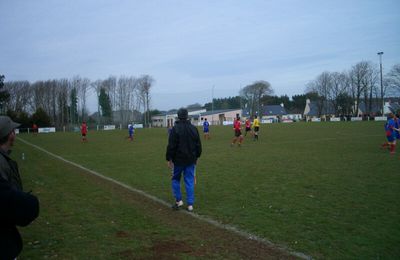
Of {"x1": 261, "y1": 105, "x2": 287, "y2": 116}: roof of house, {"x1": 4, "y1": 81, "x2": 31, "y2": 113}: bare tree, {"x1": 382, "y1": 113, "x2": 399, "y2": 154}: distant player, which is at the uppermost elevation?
{"x1": 4, "y1": 81, "x2": 31, "y2": 113}: bare tree

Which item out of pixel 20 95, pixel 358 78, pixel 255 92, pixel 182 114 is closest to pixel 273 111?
pixel 255 92

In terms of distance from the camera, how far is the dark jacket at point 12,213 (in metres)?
2.21

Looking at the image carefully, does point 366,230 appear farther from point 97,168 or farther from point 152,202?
point 97,168

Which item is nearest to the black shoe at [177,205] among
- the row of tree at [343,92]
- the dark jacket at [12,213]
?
the dark jacket at [12,213]

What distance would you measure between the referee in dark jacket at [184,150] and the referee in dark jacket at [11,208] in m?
3.92

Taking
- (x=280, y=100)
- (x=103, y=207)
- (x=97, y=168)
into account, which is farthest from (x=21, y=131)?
(x=280, y=100)

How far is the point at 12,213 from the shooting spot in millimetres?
2223

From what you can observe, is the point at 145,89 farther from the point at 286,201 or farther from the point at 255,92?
the point at 286,201

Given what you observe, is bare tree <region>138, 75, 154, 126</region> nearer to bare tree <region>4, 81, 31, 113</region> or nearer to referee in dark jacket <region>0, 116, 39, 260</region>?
bare tree <region>4, 81, 31, 113</region>

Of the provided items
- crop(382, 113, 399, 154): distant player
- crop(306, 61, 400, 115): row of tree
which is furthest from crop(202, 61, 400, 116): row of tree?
crop(382, 113, 399, 154): distant player

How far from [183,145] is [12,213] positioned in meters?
4.42

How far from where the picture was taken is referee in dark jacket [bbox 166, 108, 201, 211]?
21.4 feet

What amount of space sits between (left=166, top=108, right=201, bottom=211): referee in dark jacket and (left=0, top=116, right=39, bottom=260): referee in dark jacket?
3922 mm

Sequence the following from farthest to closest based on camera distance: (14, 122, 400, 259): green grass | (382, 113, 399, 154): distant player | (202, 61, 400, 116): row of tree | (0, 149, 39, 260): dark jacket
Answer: (202, 61, 400, 116): row of tree, (382, 113, 399, 154): distant player, (14, 122, 400, 259): green grass, (0, 149, 39, 260): dark jacket
